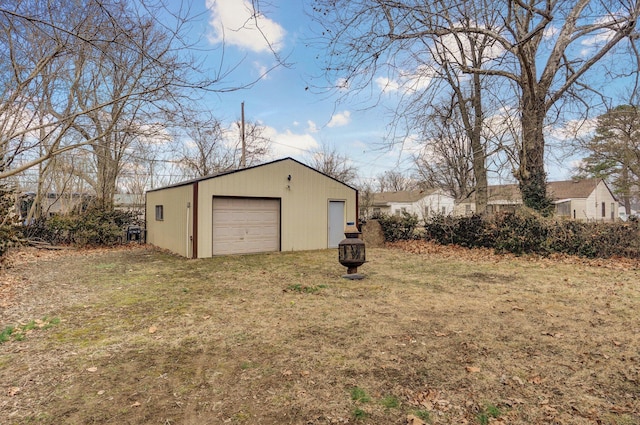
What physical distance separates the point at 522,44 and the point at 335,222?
8.32 meters

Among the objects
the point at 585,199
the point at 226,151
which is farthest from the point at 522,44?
the point at 585,199

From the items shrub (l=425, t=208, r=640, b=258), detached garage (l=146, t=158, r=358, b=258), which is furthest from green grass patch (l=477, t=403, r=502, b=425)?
detached garage (l=146, t=158, r=358, b=258)

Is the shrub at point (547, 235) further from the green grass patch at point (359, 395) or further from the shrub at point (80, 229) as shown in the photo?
the shrub at point (80, 229)

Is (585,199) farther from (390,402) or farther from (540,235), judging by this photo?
(390,402)

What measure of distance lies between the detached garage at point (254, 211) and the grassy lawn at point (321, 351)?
408 cm

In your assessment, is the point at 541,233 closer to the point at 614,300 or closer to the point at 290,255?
the point at 614,300

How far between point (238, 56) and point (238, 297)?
369cm

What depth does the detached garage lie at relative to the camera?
1054cm

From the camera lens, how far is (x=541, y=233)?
984 cm

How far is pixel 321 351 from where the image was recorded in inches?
132

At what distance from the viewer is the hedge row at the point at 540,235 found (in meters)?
8.98

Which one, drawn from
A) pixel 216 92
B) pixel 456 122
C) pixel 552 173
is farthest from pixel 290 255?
pixel 456 122

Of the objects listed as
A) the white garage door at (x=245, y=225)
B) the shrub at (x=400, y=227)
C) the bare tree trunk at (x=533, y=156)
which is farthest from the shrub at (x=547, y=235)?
the white garage door at (x=245, y=225)

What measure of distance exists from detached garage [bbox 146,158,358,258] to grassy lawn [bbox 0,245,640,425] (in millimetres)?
4084
